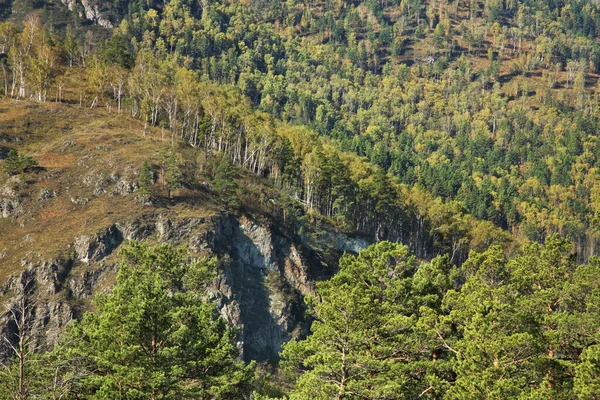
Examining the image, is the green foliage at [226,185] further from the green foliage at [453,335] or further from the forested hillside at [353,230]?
the green foliage at [453,335]

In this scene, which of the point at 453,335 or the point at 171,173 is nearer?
the point at 453,335

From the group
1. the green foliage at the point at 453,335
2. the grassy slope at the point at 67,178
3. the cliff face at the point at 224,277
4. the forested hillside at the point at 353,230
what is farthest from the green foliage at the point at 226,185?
the green foliage at the point at 453,335

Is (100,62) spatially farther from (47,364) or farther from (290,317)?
(47,364)

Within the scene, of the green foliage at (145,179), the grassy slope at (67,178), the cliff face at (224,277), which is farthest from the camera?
the green foliage at (145,179)

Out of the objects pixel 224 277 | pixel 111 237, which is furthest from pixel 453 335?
pixel 111 237

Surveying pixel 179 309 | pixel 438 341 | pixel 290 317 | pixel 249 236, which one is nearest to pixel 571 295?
pixel 438 341

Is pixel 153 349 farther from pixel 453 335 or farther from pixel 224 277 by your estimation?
pixel 224 277

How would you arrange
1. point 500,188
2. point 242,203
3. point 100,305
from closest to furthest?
point 100,305 < point 242,203 < point 500,188
